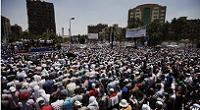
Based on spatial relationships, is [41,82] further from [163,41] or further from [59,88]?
[163,41]

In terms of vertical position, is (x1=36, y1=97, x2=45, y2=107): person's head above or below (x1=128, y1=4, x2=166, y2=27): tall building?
below

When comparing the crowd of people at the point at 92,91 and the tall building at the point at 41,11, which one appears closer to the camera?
the crowd of people at the point at 92,91

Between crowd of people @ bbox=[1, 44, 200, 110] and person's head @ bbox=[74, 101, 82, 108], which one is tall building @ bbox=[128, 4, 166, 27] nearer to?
crowd of people @ bbox=[1, 44, 200, 110]

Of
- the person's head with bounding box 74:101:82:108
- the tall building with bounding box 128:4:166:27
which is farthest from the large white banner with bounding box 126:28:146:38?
the person's head with bounding box 74:101:82:108

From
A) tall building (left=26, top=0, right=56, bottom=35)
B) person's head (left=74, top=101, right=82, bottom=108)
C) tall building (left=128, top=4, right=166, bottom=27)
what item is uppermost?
tall building (left=128, top=4, right=166, bottom=27)

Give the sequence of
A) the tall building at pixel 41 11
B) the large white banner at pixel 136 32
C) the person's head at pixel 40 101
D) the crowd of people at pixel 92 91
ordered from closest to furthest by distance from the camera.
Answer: the person's head at pixel 40 101
the crowd of people at pixel 92 91
the tall building at pixel 41 11
the large white banner at pixel 136 32

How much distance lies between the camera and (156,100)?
454 centimetres

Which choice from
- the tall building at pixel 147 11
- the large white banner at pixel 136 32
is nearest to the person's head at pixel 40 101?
the tall building at pixel 147 11

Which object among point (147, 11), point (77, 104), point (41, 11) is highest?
point (147, 11)

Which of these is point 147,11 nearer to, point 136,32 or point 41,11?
point 41,11

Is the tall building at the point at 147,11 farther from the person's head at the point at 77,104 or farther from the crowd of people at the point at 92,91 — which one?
the person's head at the point at 77,104

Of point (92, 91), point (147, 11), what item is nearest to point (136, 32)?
point (147, 11)

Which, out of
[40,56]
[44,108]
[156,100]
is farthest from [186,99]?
[40,56]

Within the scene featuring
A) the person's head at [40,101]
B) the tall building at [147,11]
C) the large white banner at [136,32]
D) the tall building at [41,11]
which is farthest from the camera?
the large white banner at [136,32]
